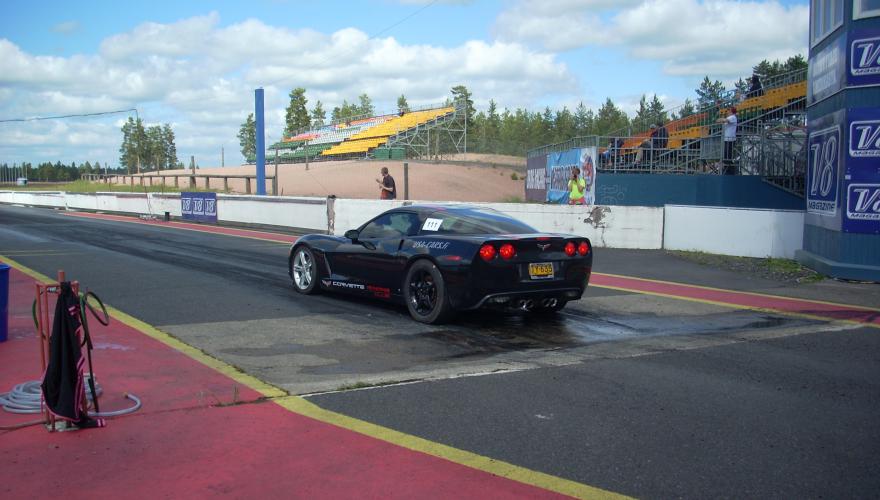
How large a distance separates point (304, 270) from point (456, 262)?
309cm

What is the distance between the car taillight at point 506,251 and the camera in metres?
7.53

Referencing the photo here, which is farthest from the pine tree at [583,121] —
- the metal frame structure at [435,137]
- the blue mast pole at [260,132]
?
the blue mast pole at [260,132]

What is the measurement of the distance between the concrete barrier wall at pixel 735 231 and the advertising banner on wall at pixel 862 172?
8.15ft

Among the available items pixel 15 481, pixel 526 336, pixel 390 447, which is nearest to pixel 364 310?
pixel 526 336

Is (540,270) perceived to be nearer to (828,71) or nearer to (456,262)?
(456,262)

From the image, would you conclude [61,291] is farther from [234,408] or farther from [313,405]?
[313,405]

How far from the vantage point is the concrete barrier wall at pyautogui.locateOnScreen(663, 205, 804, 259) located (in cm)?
1439

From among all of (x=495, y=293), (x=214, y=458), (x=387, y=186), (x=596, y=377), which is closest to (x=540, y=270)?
(x=495, y=293)

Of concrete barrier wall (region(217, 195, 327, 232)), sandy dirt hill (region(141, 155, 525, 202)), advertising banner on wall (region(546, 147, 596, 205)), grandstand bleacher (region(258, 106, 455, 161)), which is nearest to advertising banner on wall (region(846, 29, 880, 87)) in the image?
advertising banner on wall (region(546, 147, 596, 205))

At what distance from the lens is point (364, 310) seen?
8.84m

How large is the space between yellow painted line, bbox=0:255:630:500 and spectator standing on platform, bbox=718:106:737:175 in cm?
1963

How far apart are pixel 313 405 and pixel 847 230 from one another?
10.2 meters

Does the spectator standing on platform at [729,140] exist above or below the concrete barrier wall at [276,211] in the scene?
above

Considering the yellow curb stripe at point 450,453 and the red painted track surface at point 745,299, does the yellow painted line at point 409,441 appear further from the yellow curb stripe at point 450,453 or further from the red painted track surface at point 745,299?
the red painted track surface at point 745,299
